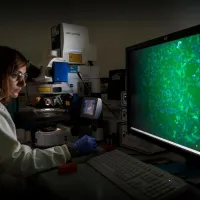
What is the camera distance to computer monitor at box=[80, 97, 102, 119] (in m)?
1.41

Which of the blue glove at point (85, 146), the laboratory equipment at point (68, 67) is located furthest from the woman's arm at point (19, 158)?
the laboratory equipment at point (68, 67)

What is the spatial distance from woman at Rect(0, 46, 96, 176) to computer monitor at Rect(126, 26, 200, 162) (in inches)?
12.1

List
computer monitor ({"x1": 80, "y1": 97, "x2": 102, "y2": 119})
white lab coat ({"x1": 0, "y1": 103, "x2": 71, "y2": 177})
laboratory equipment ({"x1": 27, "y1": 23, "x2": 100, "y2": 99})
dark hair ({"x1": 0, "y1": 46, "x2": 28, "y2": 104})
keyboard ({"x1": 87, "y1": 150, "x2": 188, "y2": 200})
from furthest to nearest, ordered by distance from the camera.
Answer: laboratory equipment ({"x1": 27, "y1": 23, "x2": 100, "y2": 99}) → computer monitor ({"x1": 80, "y1": 97, "x2": 102, "y2": 119}) → dark hair ({"x1": 0, "y1": 46, "x2": 28, "y2": 104}) → white lab coat ({"x1": 0, "y1": 103, "x2": 71, "y2": 177}) → keyboard ({"x1": 87, "y1": 150, "x2": 188, "y2": 200})

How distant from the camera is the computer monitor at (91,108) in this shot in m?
1.41

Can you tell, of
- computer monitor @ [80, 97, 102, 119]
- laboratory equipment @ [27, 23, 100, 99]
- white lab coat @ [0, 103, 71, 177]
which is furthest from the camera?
laboratory equipment @ [27, 23, 100, 99]

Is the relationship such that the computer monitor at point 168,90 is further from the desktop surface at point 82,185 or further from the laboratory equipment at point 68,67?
the laboratory equipment at point 68,67

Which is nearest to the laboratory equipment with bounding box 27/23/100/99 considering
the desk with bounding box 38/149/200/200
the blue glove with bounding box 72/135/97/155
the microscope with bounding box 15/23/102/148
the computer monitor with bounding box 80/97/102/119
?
the microscope with bounding box 15/23/102/148

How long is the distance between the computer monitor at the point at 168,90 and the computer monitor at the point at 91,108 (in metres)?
0.27

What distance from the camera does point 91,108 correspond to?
1.45 meters

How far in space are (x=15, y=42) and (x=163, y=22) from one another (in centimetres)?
156

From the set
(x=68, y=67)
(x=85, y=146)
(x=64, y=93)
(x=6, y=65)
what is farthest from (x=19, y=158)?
(x=68, y=67)

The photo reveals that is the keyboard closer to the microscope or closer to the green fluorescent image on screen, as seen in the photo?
the green fluorescent image on screen

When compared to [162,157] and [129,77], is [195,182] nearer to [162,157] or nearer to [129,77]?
[162,157]

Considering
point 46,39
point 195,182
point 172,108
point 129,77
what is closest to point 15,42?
point 46,39
